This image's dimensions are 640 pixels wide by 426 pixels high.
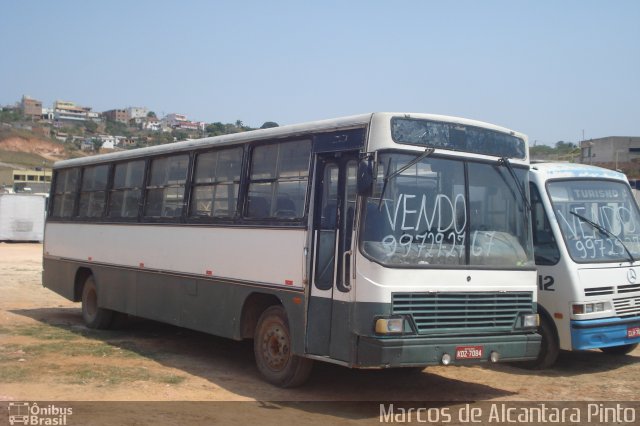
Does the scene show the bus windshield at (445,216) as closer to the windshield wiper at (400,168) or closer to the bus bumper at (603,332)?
the windshield wiper at (400,168)

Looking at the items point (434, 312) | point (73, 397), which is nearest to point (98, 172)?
point (73, 397)

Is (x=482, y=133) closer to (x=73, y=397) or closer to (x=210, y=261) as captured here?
(x=210, y=261)

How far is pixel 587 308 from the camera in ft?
32.8

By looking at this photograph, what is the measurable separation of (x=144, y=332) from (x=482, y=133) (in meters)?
8.16

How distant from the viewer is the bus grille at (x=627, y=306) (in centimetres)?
1027

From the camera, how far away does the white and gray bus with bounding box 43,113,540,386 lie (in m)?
7.62

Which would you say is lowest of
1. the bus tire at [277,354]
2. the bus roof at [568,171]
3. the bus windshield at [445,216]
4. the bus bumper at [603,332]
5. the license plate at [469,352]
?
the bus tire at [277,354]

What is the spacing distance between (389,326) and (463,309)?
1.00 metres

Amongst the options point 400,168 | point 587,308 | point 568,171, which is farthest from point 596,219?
point 400,168

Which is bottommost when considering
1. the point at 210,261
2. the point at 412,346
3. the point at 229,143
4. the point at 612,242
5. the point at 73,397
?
the point at 73,397

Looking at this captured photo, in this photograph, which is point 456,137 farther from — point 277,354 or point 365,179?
point 277,354

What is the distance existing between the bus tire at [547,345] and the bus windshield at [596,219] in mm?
991

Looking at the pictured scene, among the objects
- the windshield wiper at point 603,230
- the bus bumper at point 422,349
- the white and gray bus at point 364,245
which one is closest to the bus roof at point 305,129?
the white and gray bus at point 364,245

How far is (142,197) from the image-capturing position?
12516 mm
